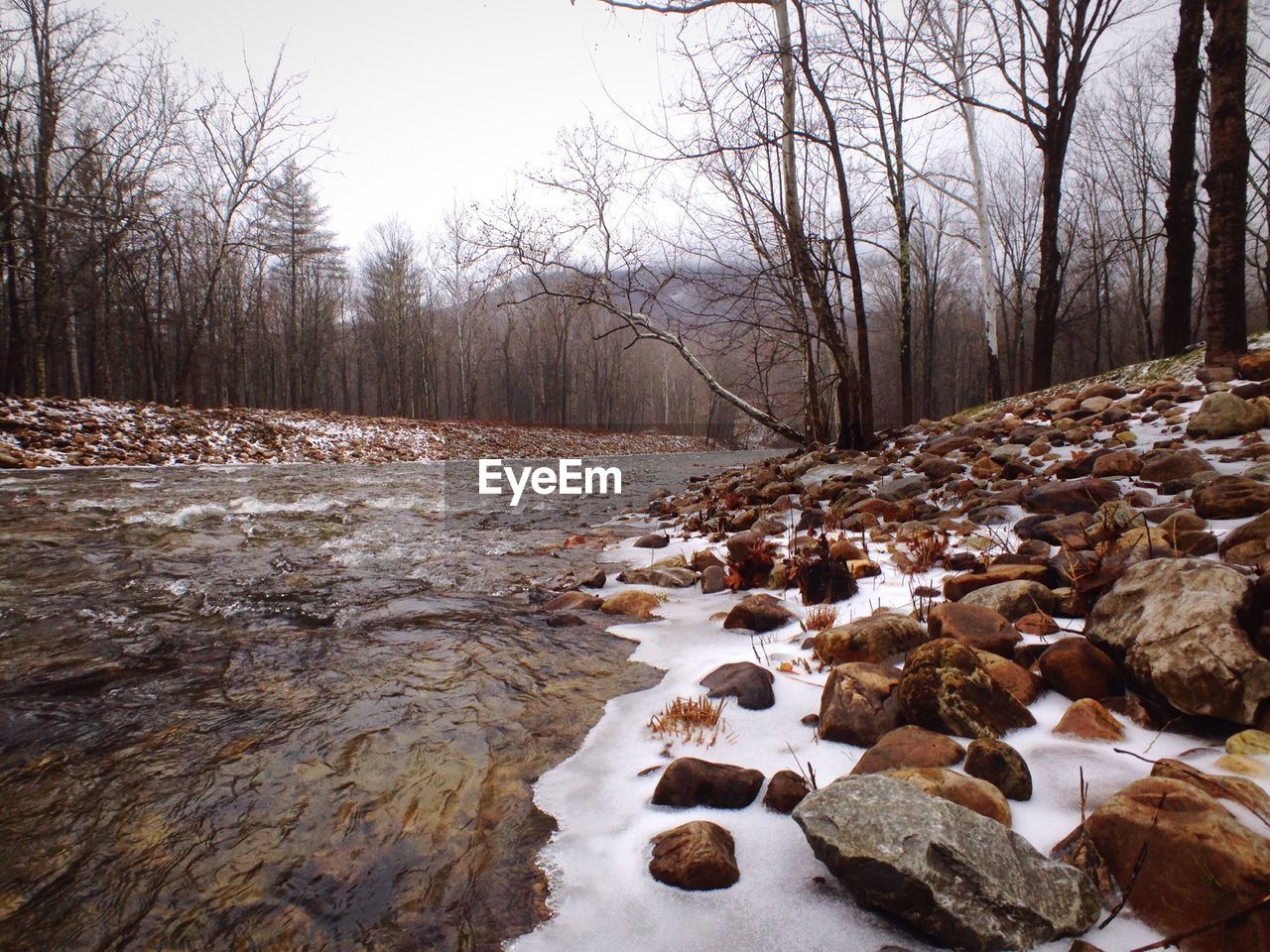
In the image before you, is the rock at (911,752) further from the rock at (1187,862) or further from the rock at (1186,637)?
the rock at (1186,637)

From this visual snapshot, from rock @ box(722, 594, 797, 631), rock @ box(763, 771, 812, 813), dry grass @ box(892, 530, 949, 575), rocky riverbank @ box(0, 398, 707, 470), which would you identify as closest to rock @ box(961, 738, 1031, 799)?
rock @ box(763, 771, 812, 813)

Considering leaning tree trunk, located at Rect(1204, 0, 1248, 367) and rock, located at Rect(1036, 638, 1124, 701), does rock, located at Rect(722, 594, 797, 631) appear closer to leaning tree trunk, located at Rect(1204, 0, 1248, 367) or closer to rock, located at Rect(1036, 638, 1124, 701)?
rock, located at Rect(1036, 638, 1124, 701)

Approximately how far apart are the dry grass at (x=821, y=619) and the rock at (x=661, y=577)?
4.09 ft

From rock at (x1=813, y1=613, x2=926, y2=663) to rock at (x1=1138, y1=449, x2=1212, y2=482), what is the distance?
2.35 meters

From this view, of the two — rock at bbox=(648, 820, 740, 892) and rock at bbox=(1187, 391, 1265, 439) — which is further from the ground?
rock at bbox=(1187, 391, 1265, 439)

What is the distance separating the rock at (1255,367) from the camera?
5062 millimetres

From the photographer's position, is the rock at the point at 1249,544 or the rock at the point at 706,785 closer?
the rock at the point at 706,785

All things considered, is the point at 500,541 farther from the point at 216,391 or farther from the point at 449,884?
the point at 216,391

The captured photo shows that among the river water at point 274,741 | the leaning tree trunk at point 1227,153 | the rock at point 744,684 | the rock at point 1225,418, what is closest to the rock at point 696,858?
the river water at point 274,741

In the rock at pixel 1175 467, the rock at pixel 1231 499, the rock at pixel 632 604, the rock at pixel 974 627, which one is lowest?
the rock at pixel 632 604

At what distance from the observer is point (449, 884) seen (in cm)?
152

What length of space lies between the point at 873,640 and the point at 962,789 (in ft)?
3.14

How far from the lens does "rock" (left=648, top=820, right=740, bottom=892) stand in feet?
4.61

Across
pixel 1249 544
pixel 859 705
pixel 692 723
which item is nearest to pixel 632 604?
pixel 692 723
